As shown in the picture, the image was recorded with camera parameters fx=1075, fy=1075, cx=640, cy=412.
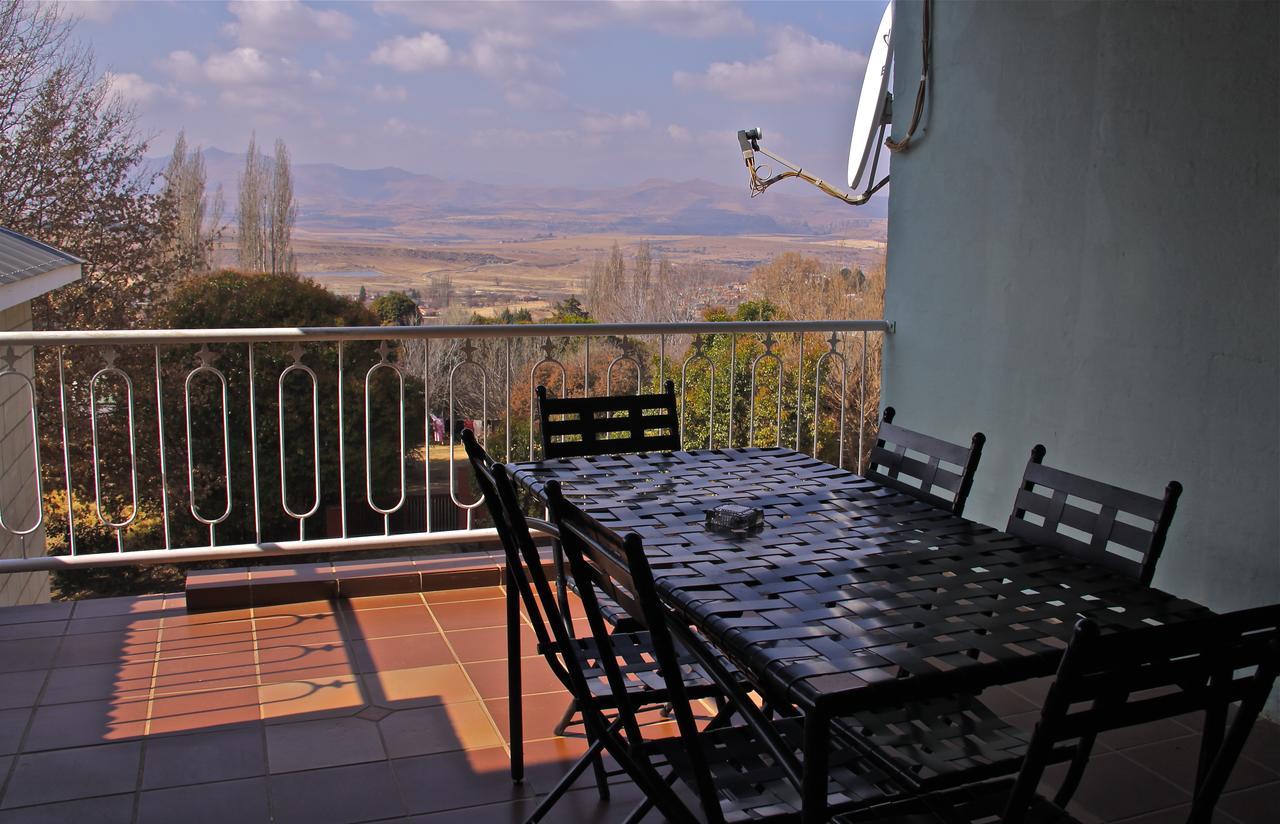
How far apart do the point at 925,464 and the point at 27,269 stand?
213 inches

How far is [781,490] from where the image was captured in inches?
107

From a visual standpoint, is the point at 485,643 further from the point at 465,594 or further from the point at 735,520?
the point at 735,520

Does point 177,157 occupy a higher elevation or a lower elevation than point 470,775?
higher

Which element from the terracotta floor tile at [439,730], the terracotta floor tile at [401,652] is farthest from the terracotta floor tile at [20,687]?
the terracotta floor tile at [439,730]

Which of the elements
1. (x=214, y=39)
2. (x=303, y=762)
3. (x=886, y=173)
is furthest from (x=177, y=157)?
(x=303, y=762)

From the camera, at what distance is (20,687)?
3326 mm

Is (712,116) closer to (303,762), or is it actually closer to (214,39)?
(214,39)

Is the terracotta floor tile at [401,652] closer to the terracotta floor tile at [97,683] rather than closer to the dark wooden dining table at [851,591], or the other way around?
the terracotta floor tile at [97,683]

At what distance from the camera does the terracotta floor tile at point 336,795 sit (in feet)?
8.43

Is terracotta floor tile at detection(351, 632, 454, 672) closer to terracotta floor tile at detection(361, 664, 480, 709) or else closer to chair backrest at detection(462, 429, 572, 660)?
terracotta floor tile at detection(361, 664, 480, 709)

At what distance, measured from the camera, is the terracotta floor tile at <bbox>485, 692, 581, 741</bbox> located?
9.96 feet

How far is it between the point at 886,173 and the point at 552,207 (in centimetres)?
1780

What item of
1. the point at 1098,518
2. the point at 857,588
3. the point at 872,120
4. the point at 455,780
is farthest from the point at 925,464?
the point at 872,120

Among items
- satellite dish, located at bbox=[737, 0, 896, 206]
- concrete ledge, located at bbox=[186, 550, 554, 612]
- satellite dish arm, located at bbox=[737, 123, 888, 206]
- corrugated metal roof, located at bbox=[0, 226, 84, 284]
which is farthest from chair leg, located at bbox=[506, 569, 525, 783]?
corrugated metal roof, located at bbox=[0, 226, 84, 284]
